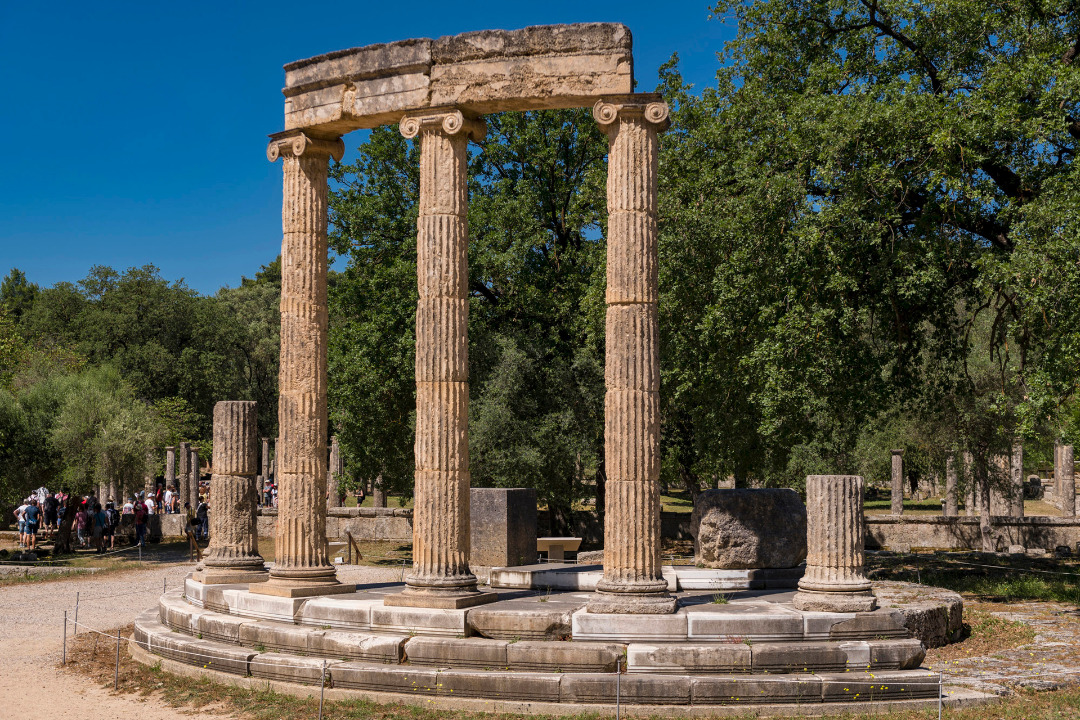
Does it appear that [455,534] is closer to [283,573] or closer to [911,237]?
[283,573]

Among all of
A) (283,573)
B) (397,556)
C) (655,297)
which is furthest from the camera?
(397,556)

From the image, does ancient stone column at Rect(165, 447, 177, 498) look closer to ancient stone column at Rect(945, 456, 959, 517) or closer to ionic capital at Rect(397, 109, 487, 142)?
ancient stone column at Rect(945, 456, 959, 517)

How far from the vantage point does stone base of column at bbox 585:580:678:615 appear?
1134 cm

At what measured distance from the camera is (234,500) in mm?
15234

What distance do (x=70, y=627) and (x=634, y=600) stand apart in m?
10.4

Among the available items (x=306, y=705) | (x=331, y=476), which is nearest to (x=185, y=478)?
(x=331, y=476)

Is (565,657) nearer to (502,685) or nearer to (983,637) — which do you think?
(502,685)

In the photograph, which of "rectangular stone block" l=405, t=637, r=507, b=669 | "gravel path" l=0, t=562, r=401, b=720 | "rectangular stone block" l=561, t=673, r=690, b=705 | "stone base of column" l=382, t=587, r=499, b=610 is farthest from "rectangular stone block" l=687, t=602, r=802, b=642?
"gravel path" l=0, t=562, r=401, b=720

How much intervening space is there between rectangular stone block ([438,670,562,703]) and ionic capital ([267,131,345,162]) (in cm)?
807

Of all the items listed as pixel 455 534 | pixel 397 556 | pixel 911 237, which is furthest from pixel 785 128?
pixel 397 556

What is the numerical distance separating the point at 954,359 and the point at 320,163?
12.8 metres

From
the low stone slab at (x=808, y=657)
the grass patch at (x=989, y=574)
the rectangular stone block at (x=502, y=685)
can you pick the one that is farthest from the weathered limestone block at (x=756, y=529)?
the rectangular stone block at (x=502, y=685)

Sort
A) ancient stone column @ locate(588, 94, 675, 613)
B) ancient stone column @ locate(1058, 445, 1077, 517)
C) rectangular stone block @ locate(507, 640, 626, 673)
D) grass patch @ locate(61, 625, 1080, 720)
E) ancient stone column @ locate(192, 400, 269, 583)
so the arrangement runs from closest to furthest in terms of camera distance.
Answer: grass patch @ locate(61, 625, 1080, 720) → rectangular stone block @ locate(507, 640, 626, 673) → ancient stone column @ locate(588, 94, 675, 613) → ancient stone column @ locate(192, 400, 269, 583) → ancient stone column @ locate(1058, 445, 1077, 517)

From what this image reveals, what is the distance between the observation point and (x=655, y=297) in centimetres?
1223
